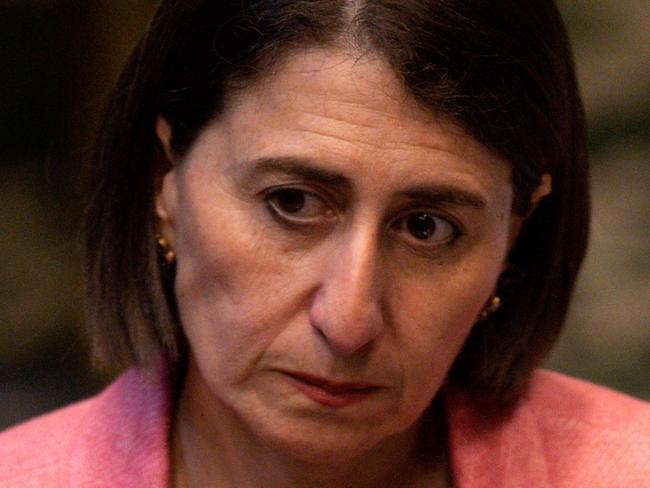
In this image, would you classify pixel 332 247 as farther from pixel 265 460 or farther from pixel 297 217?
pixel 265 460

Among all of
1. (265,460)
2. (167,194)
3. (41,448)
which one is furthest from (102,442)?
(167,194)

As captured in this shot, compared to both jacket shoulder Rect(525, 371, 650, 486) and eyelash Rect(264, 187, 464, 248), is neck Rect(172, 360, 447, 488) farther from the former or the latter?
eyelash Rect(264, 187, 464, 248)

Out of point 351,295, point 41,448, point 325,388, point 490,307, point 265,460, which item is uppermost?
point 351,295

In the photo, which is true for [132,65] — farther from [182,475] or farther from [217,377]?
[182,475]

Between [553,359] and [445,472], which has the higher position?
[445,472]

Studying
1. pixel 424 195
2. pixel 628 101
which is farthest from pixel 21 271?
pixel 424 195

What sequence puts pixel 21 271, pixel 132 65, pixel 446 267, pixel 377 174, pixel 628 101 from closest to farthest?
pixel 377 174 → pixel 446 267 → pixel 132 65 → pixel 628 101 → pixel 21 271

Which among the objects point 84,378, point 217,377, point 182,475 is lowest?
point 84,378

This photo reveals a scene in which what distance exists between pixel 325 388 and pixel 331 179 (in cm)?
30

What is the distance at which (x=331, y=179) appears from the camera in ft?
5.30

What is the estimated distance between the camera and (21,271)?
3.97m

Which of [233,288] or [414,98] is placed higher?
[414,98]

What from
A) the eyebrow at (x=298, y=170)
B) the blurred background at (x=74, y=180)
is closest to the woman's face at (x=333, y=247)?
the eyebrow at (x=298, y=170)

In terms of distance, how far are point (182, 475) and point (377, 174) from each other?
705mm
